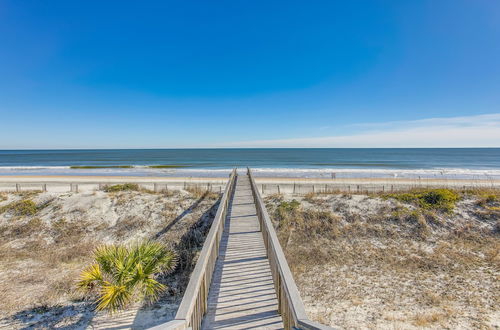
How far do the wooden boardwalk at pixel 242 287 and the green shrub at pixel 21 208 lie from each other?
1339cm

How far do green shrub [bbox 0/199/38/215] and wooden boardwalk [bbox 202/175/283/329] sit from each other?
13.4m

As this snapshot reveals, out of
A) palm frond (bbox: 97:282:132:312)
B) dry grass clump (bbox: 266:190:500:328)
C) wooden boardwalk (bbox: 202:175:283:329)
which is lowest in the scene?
dry grass clump (bbox: 266:190:500:328)

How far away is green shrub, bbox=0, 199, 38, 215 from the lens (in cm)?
1397

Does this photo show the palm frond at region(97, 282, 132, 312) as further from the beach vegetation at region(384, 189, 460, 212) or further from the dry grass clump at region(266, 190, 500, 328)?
the beach vegetation at region(384, 189, 460, 212)

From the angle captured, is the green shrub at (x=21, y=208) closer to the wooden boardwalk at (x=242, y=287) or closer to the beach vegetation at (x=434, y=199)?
the wooden boardwalk at (x=242, y=287)

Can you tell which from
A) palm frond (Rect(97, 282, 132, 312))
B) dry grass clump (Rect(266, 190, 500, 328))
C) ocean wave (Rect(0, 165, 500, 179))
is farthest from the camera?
ocean wave (Rect(0, 165, 500, 179))

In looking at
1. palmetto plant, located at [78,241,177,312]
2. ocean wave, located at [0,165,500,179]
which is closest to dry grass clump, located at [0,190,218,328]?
palmetto plant, located at [78,241,177,312]

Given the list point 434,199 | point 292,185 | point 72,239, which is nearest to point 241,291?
point 72,239

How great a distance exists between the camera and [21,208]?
1422 cm

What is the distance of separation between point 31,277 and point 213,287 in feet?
25.1

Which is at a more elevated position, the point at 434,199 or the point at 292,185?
the point at 434,199

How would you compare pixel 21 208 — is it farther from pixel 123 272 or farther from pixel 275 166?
pixel 275 166

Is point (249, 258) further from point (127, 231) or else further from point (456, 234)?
point (456, 234)

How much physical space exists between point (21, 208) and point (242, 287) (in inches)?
637
